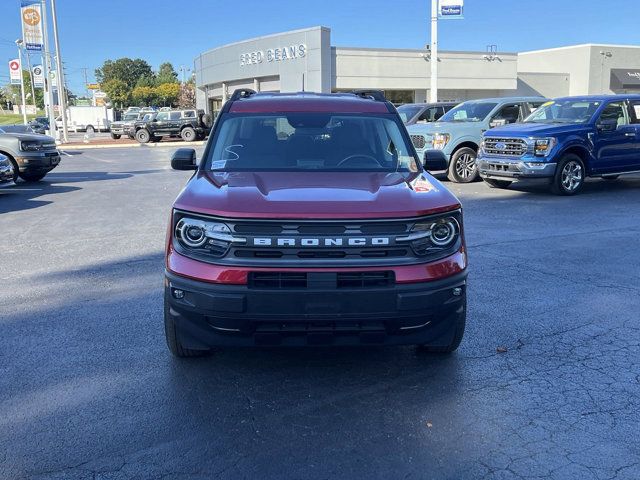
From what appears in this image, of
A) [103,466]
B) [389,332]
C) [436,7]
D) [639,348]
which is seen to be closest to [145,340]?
[103,466]

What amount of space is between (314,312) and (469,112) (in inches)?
483

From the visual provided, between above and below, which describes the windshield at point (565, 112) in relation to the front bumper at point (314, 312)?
above

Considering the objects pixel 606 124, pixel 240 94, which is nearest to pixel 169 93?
pixel 606 124

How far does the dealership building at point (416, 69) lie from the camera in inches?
1593

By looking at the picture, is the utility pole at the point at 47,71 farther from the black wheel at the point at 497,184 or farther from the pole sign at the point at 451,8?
the black wheel at the point at 497,184

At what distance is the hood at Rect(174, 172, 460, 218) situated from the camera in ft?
11.6

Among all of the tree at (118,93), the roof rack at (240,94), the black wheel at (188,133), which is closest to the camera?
the roof rack at (240,94)

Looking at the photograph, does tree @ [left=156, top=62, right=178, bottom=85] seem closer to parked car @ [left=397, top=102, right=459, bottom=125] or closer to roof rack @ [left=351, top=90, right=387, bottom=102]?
parked car @ [left=397, top=102, right=459, bottom=125]

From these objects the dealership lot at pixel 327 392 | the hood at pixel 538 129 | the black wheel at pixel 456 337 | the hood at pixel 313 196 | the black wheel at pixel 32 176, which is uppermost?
the hood at pixel 538 129

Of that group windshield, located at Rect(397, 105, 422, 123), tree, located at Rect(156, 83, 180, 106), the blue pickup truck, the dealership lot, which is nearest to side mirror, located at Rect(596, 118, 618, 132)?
the blue pickup truck

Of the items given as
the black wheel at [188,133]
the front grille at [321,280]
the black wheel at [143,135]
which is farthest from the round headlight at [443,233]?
the black wheel at [143,135]

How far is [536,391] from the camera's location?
12.7ft

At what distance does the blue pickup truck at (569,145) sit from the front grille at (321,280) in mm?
9131

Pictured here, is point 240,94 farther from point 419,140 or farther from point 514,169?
point 419,140
